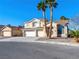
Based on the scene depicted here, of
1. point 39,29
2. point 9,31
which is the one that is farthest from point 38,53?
point 9,31

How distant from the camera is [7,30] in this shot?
7650cm

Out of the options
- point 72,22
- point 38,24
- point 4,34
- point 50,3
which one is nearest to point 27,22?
point 38,24

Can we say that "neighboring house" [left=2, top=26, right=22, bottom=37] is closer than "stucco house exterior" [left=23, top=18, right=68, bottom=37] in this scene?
No

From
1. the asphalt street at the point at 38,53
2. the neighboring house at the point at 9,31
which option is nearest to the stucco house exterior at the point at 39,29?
the neighboring house at the point at 9,31

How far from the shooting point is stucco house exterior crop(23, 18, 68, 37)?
65.5 meters

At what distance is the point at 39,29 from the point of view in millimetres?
67875

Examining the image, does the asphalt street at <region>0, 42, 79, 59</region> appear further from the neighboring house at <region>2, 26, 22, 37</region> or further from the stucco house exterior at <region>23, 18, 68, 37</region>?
the neighboring house at <region>2, 26, 22, 37</region>

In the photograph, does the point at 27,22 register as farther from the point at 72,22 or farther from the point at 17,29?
the point at 72,22

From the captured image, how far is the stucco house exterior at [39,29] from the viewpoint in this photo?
65500 millimetres

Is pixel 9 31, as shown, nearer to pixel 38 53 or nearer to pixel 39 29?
pixel 39 29

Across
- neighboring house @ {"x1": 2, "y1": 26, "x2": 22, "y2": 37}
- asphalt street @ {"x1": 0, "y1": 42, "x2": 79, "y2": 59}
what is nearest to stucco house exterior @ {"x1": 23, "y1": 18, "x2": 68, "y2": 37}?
neighboring house @ {"x1": 2, "y1": 26, "x2": 22, "y2": 37}

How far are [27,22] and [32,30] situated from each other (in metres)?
4.85

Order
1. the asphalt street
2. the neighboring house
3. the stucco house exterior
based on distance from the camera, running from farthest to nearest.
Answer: the neighboring house, the stucco house exterior, the asphalt street

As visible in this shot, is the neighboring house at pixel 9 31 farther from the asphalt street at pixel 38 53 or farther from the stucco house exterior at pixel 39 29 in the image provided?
the asphalt street at pixel 38 53
